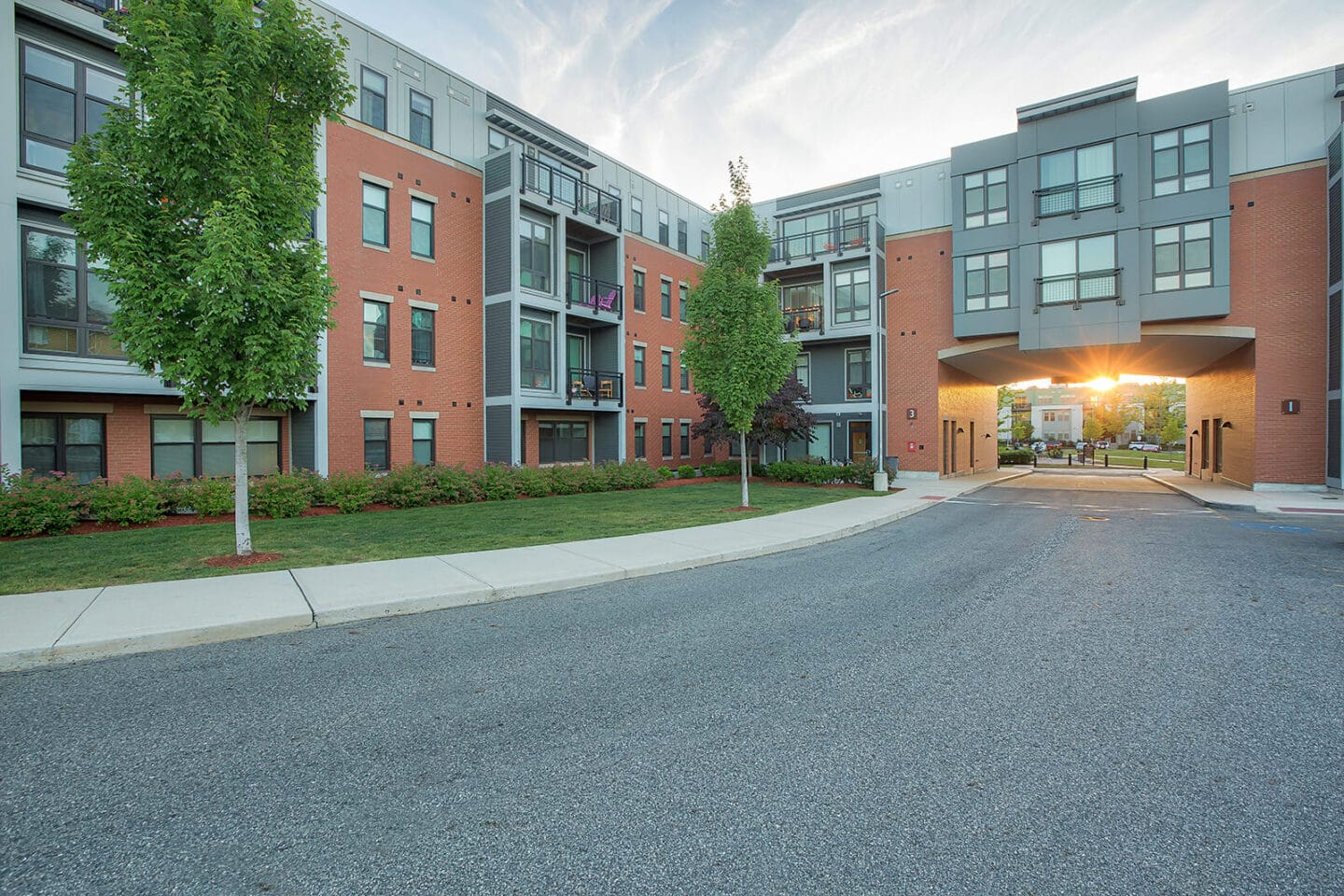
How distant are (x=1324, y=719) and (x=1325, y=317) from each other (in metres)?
24.9

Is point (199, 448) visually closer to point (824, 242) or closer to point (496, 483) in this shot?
point (496, 483)

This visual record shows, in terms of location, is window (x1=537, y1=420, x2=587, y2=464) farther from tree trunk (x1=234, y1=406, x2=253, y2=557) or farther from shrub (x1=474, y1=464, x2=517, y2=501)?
tree trunk (x1=234, y1=406, x2=253, y2=557)

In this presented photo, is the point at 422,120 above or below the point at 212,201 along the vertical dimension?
above

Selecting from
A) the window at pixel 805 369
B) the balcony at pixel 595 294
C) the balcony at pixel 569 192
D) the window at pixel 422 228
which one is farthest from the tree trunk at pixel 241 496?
the window at pixel 805 369

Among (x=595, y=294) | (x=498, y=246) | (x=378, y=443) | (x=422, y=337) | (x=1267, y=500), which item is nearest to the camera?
(x=1267, y=500)

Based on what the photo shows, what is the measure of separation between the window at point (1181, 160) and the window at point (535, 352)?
22.9 m

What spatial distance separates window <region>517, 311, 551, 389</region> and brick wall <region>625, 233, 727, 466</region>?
4605 millimetres

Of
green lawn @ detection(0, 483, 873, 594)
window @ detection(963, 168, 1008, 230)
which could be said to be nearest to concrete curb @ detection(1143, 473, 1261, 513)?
green lawn @ detection(0, 483, 873, 594)

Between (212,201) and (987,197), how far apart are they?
1075 inches

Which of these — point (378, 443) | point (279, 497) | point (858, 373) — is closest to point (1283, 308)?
point (858, 373)

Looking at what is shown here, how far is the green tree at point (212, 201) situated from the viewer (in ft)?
26.1

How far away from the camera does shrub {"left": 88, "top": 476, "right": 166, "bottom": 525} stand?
38.5 feet

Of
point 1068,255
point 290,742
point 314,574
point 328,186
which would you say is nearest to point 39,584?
point 314,574

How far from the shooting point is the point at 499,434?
21.6 m
